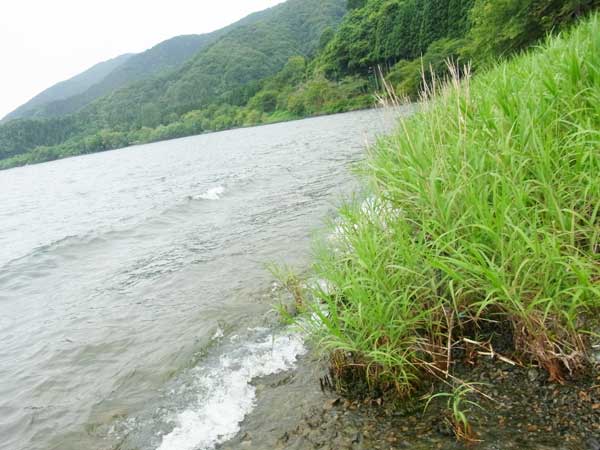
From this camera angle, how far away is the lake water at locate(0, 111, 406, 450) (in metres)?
3.74

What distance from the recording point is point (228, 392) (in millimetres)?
3643

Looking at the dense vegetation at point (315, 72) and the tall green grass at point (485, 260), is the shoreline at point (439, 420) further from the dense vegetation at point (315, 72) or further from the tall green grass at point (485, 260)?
the dense vegetation at point (315, 72)

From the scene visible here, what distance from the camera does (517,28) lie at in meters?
18.4

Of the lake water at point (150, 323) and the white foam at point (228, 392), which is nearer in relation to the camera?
the white foam at point (228, 392)

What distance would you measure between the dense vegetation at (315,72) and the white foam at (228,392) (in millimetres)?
3491

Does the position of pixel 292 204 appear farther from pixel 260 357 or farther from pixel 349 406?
pixel 349 406

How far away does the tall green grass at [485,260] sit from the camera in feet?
7.86

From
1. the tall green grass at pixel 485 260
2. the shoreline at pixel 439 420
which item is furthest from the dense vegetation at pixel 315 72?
the shoreline at pixel 439 420

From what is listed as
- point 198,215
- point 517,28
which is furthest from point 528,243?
point 517,28

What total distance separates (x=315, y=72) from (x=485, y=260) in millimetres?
109528

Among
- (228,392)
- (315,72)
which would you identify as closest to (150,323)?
(228,392)

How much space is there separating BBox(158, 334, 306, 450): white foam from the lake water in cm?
1

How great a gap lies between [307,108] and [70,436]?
94239 millimetres

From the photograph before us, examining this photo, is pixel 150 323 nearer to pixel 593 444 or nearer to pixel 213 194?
pixel 593 444
